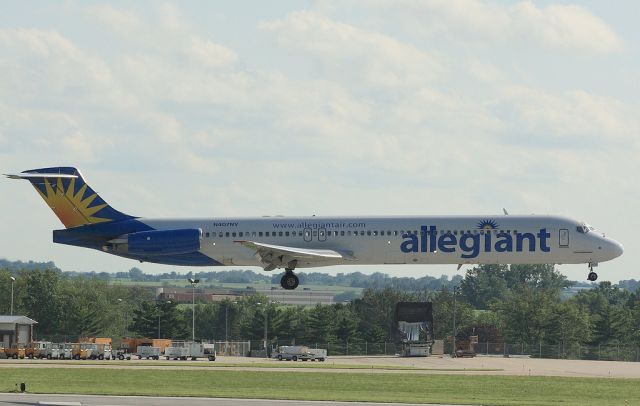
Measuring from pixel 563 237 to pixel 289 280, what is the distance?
51.9 feet

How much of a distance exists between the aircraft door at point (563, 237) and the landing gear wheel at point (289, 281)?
49.9 feet

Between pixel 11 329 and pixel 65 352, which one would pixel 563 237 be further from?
pixel 11 329

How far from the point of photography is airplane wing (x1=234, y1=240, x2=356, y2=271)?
68.7m

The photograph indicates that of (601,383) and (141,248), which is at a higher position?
(141,248)

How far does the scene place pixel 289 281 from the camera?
2813 inches

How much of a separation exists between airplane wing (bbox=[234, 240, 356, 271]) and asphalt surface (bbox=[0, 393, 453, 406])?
2265 centimetres

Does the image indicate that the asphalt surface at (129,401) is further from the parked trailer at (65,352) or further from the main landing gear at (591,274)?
the parked trailer at (65,352)

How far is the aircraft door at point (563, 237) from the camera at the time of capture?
68.9 m

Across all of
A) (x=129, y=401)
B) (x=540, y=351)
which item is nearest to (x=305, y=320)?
(x=540, y=351)

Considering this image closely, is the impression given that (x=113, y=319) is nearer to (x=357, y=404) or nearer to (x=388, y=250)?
(x=388, y=250)

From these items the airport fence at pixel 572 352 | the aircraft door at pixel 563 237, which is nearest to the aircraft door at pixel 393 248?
the aircraft door at pixel 563 237

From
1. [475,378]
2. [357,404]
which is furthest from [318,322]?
[357,404]

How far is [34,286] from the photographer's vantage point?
142 meters

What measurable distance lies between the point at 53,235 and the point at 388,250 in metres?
20.2
